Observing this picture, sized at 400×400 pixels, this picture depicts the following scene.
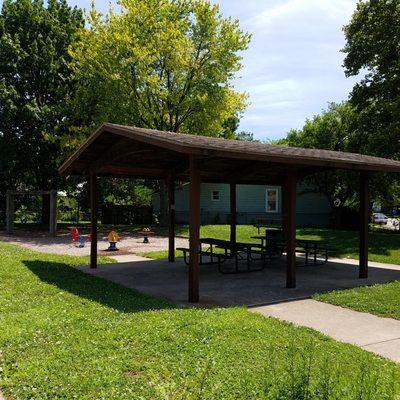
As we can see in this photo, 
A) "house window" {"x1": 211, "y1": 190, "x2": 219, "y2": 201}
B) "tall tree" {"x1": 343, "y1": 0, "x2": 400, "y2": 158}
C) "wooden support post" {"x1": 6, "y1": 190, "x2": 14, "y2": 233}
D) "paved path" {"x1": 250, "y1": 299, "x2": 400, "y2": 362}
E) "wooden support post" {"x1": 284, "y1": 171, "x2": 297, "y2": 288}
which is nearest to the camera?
"paved path" {"x1": 250, "y1": 299, "x2": 400, "y2": 362}

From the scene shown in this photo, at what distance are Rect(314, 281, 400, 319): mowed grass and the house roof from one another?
8.80ft

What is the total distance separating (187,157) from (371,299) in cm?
571

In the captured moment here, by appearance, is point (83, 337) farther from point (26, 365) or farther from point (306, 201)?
point (306, 201)

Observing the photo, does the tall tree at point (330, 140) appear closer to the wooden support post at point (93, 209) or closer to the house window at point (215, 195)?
the house window at point (215, 195)

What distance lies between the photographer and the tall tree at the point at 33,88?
83.7 feet

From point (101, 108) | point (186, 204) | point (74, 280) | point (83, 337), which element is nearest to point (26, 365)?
point (83, 337)

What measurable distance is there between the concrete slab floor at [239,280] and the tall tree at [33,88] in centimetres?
1514

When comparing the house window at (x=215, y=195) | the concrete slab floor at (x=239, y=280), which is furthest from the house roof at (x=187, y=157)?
the house window at (x=215, y=195)

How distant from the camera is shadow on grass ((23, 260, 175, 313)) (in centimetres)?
750

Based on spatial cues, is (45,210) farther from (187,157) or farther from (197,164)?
(197,164)

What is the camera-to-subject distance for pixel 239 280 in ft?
34.5

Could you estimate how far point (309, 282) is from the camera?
1034 centimetres

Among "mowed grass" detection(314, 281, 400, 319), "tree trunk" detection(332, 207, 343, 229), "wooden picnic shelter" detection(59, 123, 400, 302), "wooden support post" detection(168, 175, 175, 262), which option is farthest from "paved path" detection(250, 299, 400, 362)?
"tree trunk" detection(332, 207, 343, 229)

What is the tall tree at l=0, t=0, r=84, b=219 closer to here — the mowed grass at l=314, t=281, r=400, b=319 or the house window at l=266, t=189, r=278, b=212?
the house window at l=266, t=189, r=278, b=212
